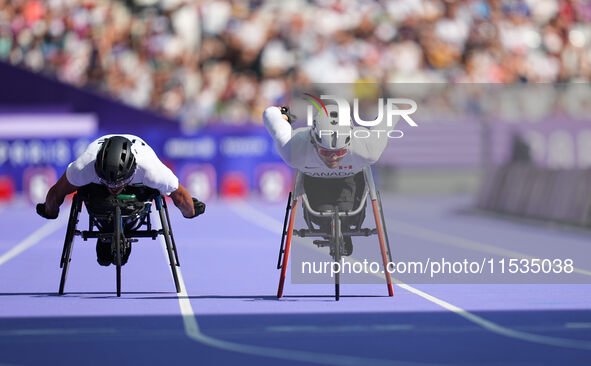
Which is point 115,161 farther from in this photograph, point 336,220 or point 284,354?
point 284,354

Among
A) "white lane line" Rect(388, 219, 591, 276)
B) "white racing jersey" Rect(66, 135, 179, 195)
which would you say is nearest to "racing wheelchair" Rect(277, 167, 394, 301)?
"white racing jersey" Rect(66, 135, 179, 195)

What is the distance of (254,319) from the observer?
327 inches

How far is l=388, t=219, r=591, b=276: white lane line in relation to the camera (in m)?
13.9

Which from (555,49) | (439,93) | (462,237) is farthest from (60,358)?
(555,49)

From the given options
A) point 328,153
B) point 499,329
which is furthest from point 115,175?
point 499,329

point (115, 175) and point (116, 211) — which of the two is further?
point (116, 211)

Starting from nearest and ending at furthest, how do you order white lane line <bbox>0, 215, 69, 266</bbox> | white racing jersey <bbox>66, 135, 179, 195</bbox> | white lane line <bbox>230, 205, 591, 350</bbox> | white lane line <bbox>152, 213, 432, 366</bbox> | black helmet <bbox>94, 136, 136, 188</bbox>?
white lane line <bbox>152, 213, 432, 366</bbox> → white lane line <bbox>230, 205, 591, 350</bbox> → black helmet <bbox>94, 136, 136, 188</bbox> → white racing jersey <bbox>66, 135, 179, 195</bbox> → white lane line <bbox>0, 215, 69, 266</bbox>

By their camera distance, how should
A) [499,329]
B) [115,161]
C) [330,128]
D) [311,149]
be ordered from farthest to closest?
[311,149] → [115,161] → [330,128] → [499,329]

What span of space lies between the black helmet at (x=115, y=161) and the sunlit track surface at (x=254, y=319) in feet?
3.39

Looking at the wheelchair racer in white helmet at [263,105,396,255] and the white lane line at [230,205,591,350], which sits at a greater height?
the wheelchair racer in white helmet at [263,105,396,255]

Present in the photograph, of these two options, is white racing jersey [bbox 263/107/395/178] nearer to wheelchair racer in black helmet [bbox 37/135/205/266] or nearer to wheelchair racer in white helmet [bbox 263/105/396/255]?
wheelchair racer in white helmet [bbox 263/105/396/255]

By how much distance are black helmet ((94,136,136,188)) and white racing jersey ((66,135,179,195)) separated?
0.13 meters

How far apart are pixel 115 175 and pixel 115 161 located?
0.13 m

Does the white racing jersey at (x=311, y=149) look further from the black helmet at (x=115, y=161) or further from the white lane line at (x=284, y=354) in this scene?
the white lane line at (x=284, y=354)
